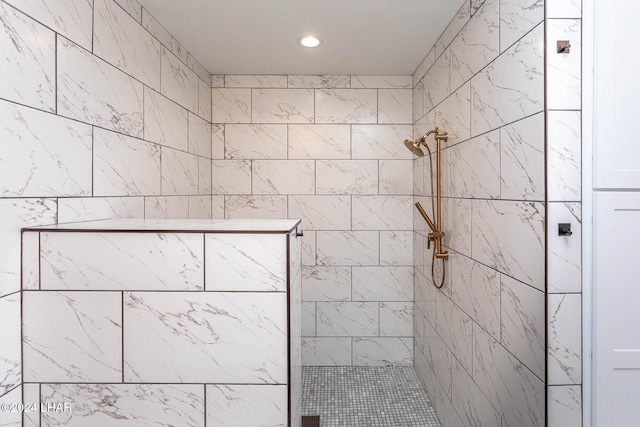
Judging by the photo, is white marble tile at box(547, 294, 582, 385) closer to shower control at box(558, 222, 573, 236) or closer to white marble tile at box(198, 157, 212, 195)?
shower control at box(558, 222, 573, 236)

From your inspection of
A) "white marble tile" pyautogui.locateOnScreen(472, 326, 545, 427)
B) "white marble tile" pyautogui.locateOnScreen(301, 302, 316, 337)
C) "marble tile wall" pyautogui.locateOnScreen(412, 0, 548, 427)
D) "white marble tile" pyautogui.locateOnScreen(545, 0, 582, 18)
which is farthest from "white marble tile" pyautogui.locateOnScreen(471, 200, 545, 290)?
"white marble tile" pyautogui.locateOnScreen(301, 302, 316, 337)

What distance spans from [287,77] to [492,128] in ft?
5.84

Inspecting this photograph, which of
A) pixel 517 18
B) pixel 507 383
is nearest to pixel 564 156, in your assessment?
pixel 517 18

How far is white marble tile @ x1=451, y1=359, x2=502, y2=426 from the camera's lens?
5.01 ft

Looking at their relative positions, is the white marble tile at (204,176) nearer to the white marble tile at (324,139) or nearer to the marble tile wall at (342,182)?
the marble tile wall at (342,182)

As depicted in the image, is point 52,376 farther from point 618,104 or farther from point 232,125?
point 232,125

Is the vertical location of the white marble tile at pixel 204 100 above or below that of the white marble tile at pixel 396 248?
above

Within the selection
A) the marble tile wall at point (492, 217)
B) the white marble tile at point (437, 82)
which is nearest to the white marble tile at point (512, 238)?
the marble tile wall at point (492, 217)

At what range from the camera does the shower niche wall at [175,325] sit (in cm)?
104

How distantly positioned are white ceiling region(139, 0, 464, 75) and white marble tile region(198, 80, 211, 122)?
5.9 inches

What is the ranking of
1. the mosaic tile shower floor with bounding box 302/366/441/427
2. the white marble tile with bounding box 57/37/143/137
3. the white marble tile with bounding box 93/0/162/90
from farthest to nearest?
1. the mosaic tile shower floor with bounding box 302/366/441/427
2. the white marble tile with bounding box 93/0/162/90
3. the white marble tile with bounding box 57/37/143/137

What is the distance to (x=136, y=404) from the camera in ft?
3.43

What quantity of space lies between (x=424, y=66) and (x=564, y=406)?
2.12m

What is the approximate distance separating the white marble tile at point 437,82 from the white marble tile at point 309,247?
1247 millimetres
